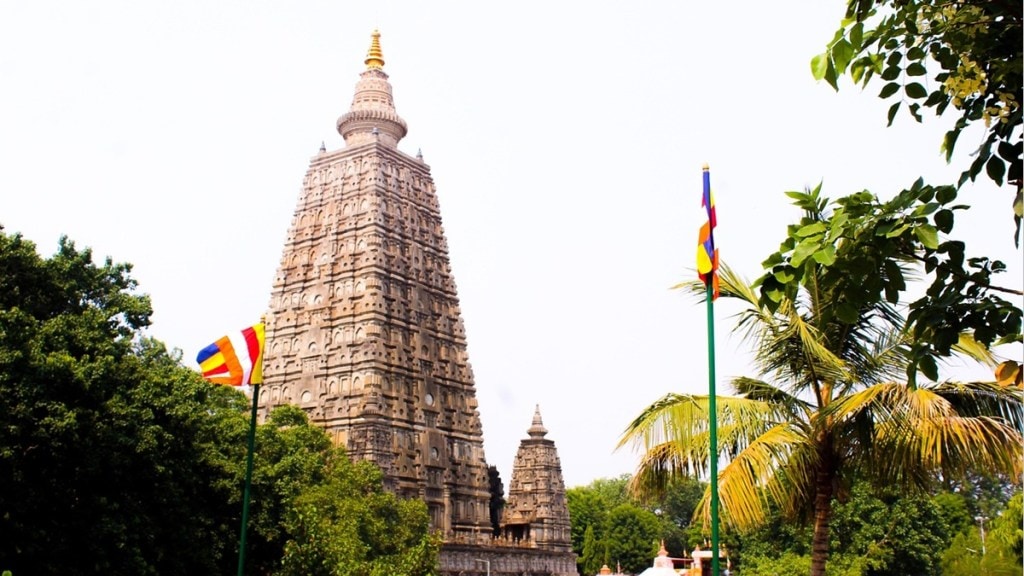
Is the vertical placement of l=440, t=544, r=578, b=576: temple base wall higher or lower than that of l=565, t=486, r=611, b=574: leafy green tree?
lower

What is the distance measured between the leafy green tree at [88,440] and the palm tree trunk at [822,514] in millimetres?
18359

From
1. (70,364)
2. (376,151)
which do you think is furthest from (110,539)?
(376,151)

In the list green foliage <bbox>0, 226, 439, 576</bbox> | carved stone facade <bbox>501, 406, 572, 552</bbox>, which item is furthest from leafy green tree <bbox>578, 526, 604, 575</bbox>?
green foliage <bbox>0, 226, 439, 576</bbox>

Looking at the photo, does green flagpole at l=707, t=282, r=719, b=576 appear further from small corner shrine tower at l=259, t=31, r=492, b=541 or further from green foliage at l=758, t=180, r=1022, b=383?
small corner shrine tower at l=259, t=31, r=492, b=541

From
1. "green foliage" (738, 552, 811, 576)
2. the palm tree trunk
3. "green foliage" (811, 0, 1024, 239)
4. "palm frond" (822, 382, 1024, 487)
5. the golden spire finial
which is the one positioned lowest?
"green foliage" (738, 552, 811, 576)

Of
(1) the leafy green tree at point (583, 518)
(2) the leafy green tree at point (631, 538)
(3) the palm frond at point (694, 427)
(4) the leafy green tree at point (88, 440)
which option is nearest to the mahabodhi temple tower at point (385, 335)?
(4) the leafy green tree at point (88, 440)

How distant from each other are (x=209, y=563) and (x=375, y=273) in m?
29.6

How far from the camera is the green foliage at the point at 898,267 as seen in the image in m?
6.73

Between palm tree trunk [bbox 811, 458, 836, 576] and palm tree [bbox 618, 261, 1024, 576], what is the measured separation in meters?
0.01

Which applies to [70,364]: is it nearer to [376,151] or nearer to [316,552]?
[316,552]

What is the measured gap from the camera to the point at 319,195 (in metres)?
62.8

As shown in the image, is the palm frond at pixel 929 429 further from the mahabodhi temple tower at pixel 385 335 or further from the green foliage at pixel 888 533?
the green foliage at pixel 888 533

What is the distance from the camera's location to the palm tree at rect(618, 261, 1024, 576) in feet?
38.3

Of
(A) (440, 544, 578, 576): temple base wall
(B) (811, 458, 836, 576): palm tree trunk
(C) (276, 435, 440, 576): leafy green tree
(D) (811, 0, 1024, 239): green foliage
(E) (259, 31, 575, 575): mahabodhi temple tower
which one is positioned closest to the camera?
(D) (811, 0, 1024, 239): green foliage
